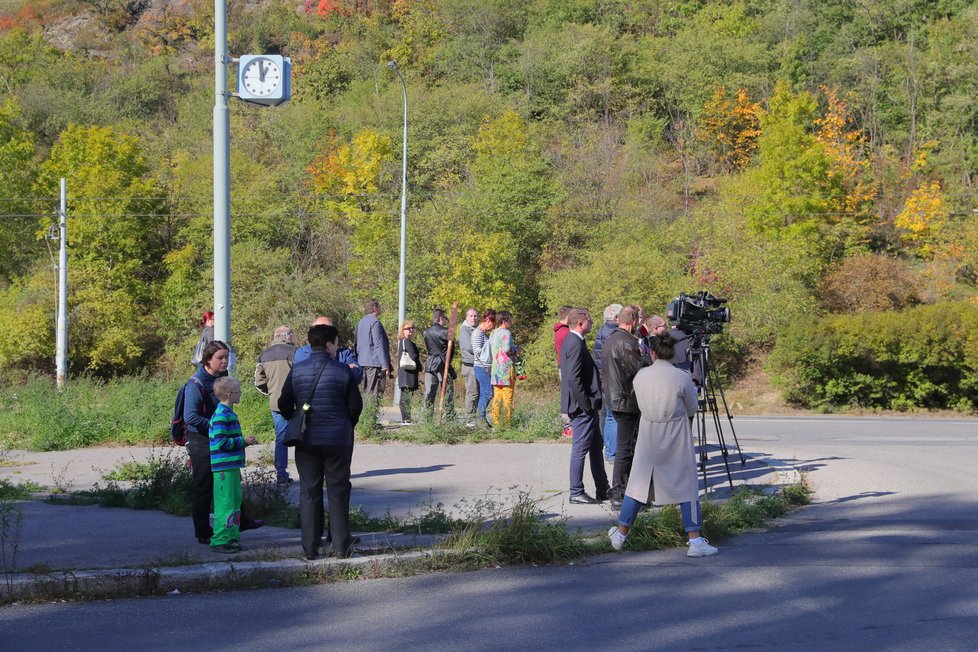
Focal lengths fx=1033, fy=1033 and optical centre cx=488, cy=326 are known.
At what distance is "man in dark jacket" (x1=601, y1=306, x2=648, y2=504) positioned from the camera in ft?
33.6

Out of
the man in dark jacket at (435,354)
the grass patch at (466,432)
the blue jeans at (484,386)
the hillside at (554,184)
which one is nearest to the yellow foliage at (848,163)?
the hillside at (554,184)

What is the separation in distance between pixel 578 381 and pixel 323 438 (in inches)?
135

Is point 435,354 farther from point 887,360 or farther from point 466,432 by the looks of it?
point 887,360

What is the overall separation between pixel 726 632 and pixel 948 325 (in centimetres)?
2365

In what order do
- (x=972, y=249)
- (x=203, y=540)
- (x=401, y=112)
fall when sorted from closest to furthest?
(x=203, y=540), (x=972, y=249), (x=401, y=112)

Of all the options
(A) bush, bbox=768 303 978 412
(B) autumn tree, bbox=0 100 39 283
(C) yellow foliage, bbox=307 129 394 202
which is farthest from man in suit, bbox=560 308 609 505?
(B) autumn tree, bbox=0 100 39 283

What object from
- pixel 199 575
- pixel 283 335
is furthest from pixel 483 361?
pixel 199 575

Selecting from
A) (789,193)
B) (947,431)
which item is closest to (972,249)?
(789,193)

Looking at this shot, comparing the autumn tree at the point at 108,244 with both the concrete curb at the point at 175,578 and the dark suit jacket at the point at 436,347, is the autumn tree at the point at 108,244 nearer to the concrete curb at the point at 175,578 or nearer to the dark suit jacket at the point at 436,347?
the dark suit jacket at the point at 436,347

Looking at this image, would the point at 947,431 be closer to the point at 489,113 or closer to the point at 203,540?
the point at 203,540

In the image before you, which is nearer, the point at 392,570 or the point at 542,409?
the point at 392,570

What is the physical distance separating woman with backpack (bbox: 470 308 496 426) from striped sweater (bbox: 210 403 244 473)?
804 centimetres

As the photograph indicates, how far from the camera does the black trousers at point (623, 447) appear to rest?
34.0 feet

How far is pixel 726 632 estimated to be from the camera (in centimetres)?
638
